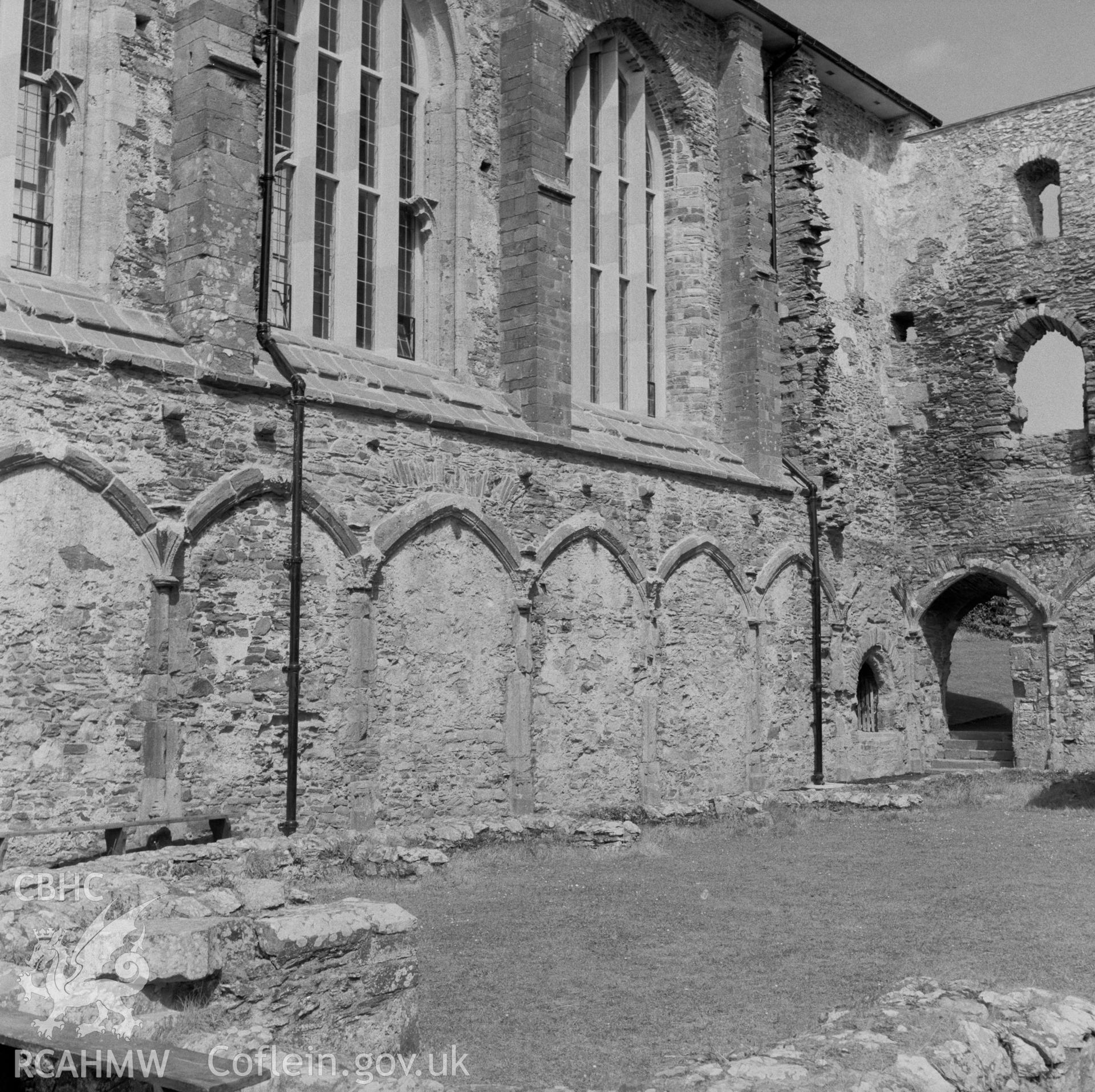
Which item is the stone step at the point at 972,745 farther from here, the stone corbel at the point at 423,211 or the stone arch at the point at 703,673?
the stone corbel at the point at 423,211

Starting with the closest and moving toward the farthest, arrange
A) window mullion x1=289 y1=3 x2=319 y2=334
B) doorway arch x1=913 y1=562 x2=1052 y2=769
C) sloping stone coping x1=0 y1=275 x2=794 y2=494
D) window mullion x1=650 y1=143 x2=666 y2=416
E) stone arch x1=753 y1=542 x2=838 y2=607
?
sloping stone coping x1=0 y1=275 x2=794 y2=494
window mullion x1=289 y1=3 x2=319 y2=334
stone arch x1=753 y1=542 x2=838 y2=607
window mullion x1=650 y1=143 x2=666 y2=416
doorway arch x1=913 y1=562 x2=1052 y2=769

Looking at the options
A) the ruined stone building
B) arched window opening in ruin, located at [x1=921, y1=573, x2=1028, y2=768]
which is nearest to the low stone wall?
the ruined stone building

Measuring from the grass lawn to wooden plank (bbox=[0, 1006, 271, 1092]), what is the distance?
5.21 feet

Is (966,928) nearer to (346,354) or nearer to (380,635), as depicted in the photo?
(380,635)

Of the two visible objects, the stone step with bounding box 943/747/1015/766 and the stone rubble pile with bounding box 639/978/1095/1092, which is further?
the stone step with bounding box 943/747/1015/766

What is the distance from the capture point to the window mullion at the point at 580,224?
17.1m

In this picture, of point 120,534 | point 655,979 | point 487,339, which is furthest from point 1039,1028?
point 487,339

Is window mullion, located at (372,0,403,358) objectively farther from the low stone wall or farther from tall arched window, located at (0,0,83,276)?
the low stone wall

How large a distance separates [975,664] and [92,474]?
93.5 feet

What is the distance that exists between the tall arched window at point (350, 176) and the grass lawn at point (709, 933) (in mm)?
5987

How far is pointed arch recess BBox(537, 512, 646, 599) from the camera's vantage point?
14969mm

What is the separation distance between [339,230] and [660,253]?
6.04m

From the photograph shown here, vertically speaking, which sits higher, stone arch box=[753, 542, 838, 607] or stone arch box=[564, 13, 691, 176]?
stone arch box=[564, 13, 691, 176]

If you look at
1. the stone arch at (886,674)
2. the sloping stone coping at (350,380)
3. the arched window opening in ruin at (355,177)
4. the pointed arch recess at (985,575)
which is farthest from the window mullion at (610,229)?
the pointed arch recess at (985,575)
